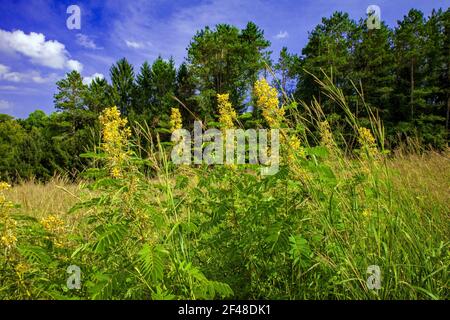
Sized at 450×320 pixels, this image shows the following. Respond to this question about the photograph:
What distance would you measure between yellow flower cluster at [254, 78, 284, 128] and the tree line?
63.6 ft

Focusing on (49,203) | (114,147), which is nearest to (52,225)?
(114,147)

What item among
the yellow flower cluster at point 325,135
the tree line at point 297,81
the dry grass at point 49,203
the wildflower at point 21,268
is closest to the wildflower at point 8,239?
the wildflower at point 21,268

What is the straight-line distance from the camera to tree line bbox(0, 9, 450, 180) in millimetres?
22750

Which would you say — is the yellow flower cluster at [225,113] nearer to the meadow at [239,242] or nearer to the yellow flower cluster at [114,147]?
the meadow at [239,242]

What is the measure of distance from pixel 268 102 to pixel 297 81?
1111 inches

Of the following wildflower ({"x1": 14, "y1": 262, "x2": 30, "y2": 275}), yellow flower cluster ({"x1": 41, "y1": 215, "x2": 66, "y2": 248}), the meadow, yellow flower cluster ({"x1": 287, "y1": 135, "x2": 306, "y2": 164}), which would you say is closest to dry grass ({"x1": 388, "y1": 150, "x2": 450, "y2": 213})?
the meadow

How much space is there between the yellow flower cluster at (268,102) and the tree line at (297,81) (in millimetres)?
19375

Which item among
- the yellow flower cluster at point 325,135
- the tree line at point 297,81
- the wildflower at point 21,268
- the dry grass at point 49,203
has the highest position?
the tree line at point 297,81

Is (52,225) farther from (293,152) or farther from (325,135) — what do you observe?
(325,135)

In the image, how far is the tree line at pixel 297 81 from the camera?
Result: 22750 mm

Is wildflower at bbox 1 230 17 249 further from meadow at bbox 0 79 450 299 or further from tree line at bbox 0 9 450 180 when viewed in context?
tree line at bbox 0 9 450 180

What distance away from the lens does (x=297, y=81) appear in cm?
2844

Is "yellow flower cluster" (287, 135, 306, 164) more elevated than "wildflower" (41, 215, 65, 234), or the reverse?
"yellow flower cluster" (287, 135, 306, 164)
